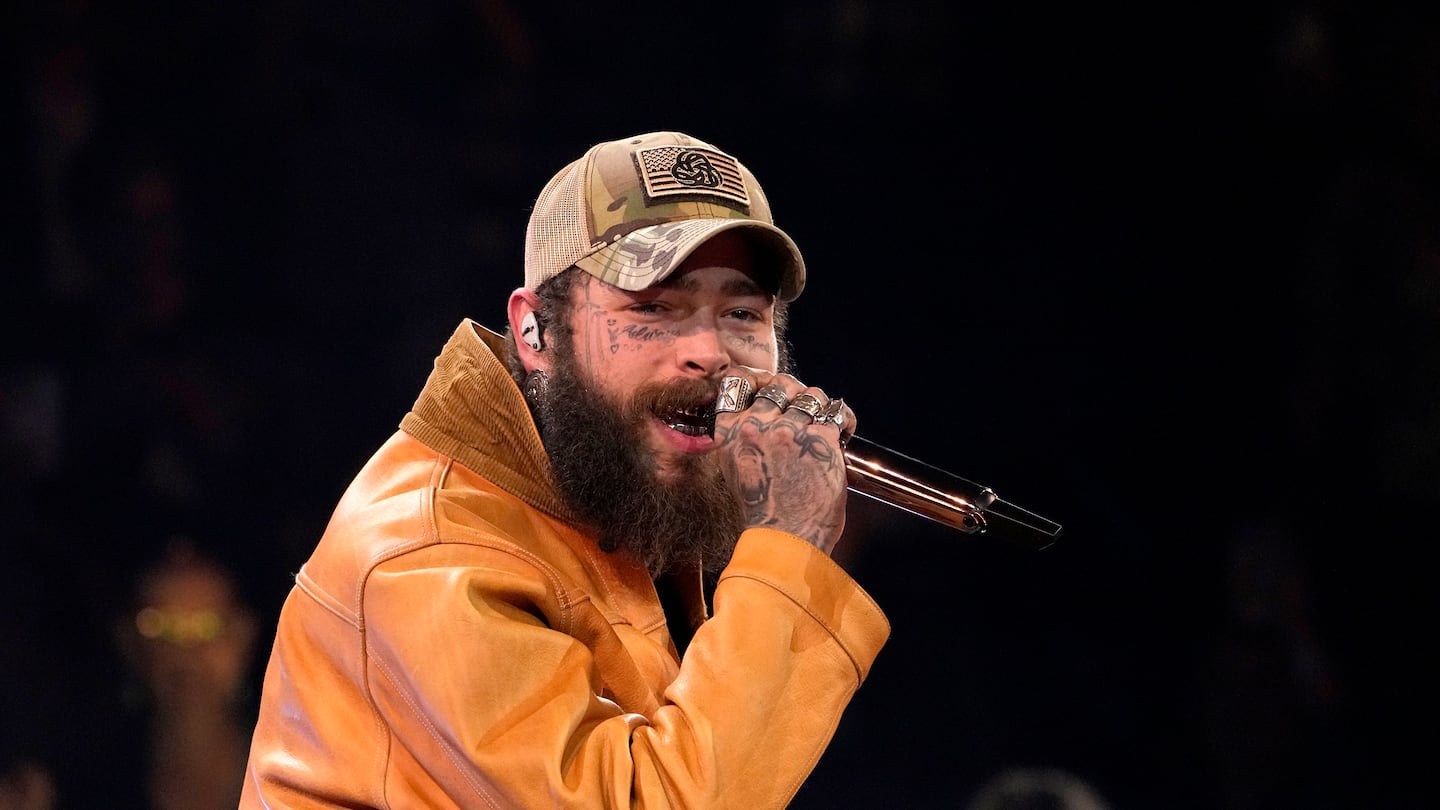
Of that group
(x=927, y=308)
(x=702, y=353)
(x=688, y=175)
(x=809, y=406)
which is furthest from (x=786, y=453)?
(x=927, y=308)

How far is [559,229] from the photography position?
1.69 meters

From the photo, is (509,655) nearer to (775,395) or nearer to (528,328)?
(775,395)

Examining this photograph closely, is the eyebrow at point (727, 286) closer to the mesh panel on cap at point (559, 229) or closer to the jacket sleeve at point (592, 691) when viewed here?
the mesh panel on cap at point (559, 229)

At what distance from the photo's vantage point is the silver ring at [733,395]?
61.4 inches

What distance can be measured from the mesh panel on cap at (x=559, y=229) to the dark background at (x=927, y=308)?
1.21 m

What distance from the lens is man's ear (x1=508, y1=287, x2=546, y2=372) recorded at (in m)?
1.71

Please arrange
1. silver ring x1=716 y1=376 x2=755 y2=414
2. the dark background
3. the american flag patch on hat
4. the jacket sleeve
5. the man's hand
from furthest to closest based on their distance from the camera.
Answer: the dark background
the american flag patch on hat
silver ring x1=716 y1=376 x2=755 y2=414
the man's hand
the jacket sleeve

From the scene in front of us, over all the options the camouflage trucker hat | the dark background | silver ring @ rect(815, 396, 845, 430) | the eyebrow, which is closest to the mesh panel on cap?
the camouflage trucker hat

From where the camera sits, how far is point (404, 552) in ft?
4.53

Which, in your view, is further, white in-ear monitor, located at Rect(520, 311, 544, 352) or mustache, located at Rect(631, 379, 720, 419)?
white in-ear monitor, located at Rect(520, 311, 544, 352)

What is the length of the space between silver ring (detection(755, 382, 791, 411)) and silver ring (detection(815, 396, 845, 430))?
0.04 metres

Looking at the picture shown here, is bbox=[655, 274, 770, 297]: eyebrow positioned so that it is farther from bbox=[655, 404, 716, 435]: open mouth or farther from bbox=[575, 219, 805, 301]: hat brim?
bbox=[655, 404, 716, 435]: open mouth

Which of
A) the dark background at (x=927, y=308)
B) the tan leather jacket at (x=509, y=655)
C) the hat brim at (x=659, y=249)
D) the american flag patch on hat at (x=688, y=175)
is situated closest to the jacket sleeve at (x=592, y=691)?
the tan leather jacket at (x=509, y=655)

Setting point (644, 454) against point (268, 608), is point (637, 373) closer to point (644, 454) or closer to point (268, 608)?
point (644, 454)
